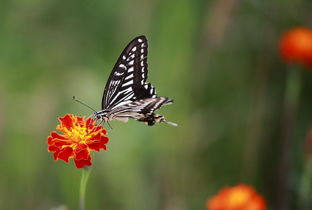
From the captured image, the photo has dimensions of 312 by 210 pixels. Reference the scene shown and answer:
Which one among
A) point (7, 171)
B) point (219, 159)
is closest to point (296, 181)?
point (219, 159)

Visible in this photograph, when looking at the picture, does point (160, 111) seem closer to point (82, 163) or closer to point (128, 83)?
point (128, 83)

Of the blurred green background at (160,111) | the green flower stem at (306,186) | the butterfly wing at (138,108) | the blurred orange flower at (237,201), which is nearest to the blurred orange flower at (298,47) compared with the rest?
the blurred green background at (160,111)

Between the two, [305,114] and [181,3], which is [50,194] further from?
[305,114]

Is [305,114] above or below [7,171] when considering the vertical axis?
above

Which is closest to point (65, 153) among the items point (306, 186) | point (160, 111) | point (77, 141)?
point (77, 141)

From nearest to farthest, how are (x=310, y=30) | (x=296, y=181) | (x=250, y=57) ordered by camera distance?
(x=296, y=181), (x=310, y=30), (x=250, y=57)

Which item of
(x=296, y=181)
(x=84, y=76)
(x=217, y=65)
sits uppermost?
(x=217, y=65)

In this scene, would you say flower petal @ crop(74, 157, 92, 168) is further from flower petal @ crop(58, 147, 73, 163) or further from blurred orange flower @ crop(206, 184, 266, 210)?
blurred orange flower @ crop(206, 184, 266, 210)
